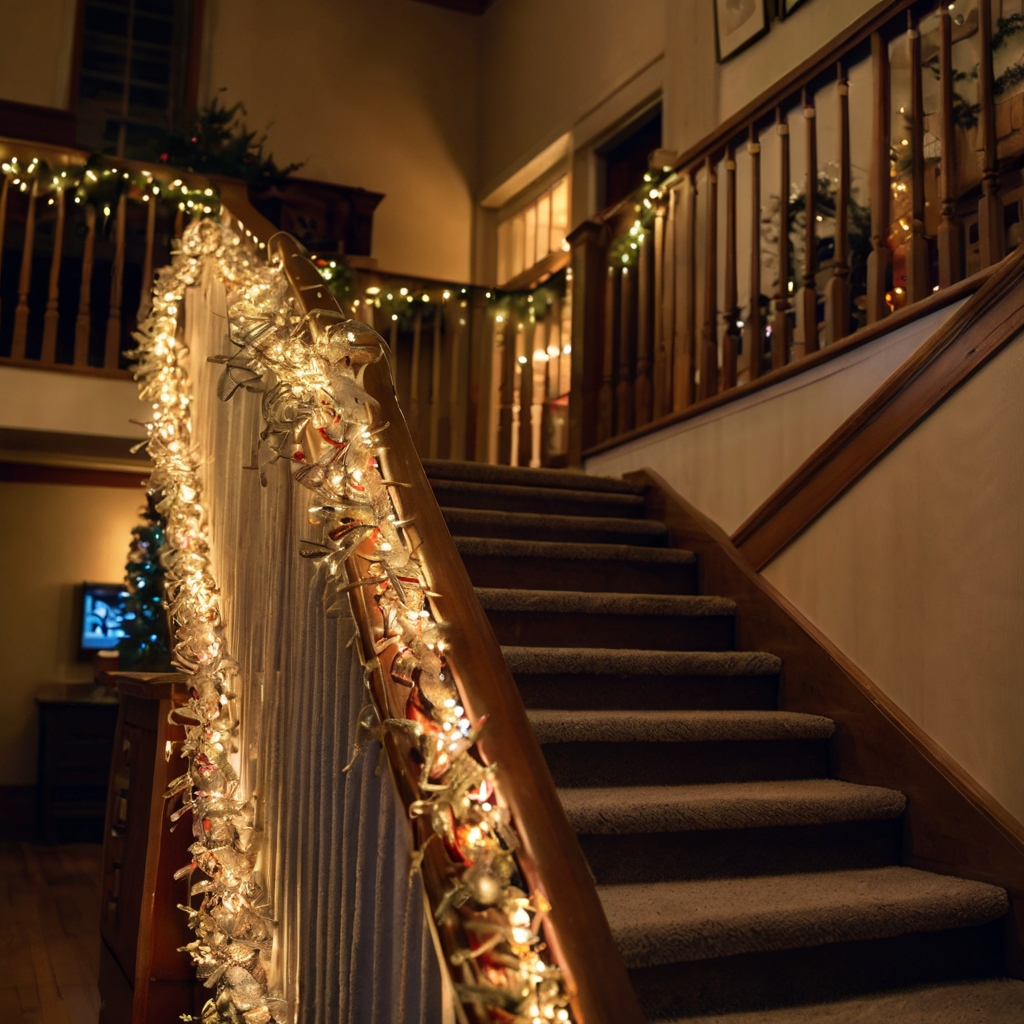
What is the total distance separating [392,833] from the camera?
153 centimetres

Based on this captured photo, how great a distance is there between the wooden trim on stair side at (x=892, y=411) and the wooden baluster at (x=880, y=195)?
11.8 inches

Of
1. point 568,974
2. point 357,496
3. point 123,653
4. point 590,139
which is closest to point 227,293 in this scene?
point 357,496

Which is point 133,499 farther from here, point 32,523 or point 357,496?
point 357,496

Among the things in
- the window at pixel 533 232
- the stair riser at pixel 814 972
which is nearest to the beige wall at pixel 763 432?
the stair riser at pixel 814 972

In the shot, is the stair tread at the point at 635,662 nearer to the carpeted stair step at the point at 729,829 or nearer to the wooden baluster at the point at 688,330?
the carpeted stair step at the point at 729,829

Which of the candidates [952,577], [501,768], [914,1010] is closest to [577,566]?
[952,577]

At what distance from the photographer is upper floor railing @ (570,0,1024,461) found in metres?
2.72

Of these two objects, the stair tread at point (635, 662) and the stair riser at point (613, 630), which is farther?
the stair riser at point (613, 630)

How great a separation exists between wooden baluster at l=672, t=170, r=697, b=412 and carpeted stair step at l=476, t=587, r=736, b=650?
84cm

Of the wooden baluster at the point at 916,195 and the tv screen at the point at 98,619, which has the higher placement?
the wooden baluster at the point at 916,195

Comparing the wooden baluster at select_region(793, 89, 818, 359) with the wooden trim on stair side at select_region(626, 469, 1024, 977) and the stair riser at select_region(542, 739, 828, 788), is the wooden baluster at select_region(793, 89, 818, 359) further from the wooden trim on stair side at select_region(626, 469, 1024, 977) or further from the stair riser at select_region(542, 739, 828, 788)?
the stair riser at select_region(542, 739, 828, 788)

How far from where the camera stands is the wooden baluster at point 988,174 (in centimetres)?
242

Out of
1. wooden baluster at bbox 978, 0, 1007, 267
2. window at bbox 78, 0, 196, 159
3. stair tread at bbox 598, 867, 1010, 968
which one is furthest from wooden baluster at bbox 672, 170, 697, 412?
window at bbox 78, 0, 196, 159

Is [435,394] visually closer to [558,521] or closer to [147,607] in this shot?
[147,607]
